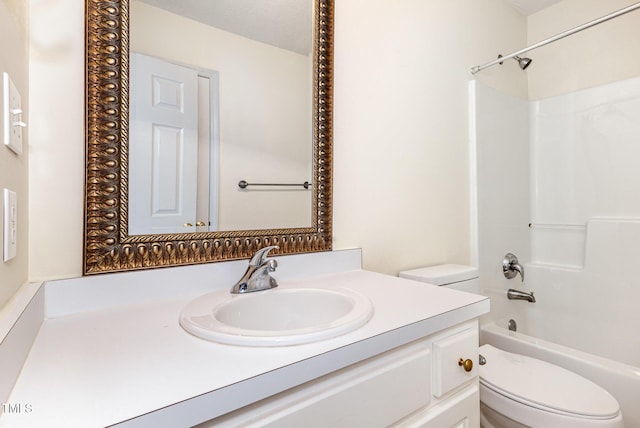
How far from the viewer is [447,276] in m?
1.34

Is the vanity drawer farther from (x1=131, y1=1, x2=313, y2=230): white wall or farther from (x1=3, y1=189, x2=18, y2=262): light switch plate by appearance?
(x1=3, y1=189, x2=18, y2=262): light switch plate

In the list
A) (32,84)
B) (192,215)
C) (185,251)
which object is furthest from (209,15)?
(185,251)

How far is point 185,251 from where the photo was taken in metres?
0.87

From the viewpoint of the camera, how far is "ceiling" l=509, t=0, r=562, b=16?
201 cm

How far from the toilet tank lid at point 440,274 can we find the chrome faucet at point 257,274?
2.22 feet

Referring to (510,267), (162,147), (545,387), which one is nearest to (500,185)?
(510,267)

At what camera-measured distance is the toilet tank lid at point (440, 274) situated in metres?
1.30

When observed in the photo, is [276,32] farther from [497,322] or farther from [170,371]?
[497,322]

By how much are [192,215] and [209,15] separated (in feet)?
1.95

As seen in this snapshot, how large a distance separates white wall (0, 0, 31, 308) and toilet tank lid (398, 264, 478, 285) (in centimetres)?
122

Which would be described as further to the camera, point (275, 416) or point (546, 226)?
point (546, 226)

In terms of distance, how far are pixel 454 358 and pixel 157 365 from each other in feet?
2.21

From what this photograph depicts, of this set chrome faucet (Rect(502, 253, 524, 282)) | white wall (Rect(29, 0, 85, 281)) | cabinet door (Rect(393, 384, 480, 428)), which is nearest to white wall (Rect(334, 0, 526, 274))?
chrome faucet (Rect(502, 253, 524, 282))

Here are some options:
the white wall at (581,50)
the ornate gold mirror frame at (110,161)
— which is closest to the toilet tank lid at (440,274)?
the ornate gold mirror frame at (110,161)
